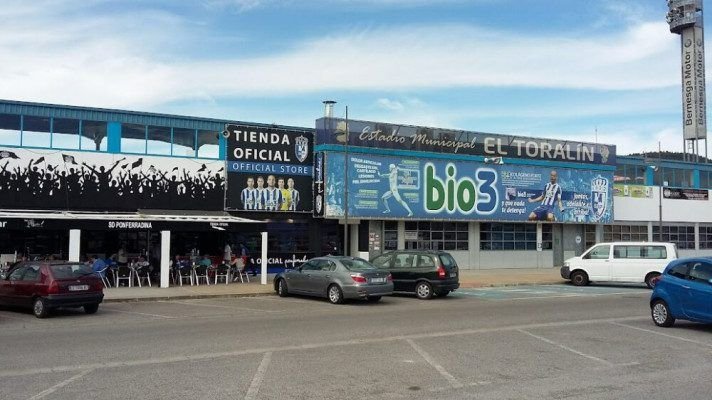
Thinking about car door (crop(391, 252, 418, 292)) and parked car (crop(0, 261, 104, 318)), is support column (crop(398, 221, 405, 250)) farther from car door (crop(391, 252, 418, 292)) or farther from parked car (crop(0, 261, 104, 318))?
parked car (crop(0, 261, 104, 318))

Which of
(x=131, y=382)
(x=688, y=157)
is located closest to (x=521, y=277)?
(x=131, y=382)

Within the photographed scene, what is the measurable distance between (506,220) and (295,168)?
12279 mm

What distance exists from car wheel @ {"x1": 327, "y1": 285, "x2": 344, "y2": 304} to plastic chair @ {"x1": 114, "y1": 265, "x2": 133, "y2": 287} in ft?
27.6

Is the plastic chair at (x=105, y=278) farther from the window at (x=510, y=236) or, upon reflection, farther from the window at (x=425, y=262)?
the window at (x=510, y=236)

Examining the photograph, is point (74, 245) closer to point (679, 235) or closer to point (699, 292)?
point (699, 292)

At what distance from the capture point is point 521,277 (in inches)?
1181

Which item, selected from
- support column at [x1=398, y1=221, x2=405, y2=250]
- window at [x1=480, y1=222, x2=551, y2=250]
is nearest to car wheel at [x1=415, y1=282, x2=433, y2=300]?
support column at [x1=398, y1=221, x2=405, y2=250]

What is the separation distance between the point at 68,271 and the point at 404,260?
1007cm

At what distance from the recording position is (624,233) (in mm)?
41750

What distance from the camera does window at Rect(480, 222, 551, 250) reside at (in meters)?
35.8

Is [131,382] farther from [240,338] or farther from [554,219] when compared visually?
[554,219]

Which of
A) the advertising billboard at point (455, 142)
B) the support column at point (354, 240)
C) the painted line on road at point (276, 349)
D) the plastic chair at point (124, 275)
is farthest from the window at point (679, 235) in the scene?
the plastic chair at point (124, 275)

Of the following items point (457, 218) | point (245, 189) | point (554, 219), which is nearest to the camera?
point (245, 189)

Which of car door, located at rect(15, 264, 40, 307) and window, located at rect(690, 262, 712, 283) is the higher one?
window, located at rect(690, 262, 712, 283)
